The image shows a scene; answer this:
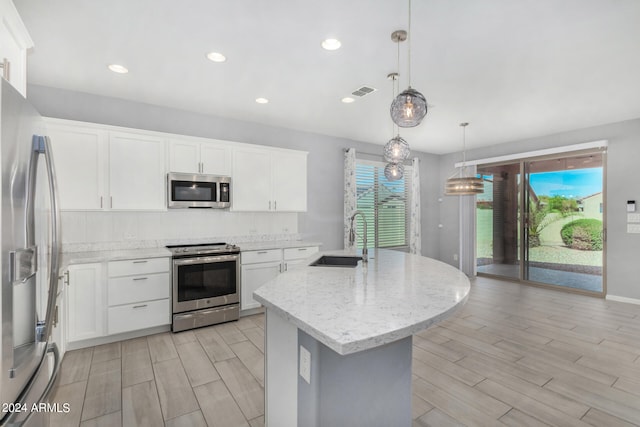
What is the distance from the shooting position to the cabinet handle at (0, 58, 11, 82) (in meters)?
1.68

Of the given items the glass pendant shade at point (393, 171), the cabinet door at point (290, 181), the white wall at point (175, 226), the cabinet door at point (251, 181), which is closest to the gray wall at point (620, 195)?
the glass pendant shade at point (393, 171)

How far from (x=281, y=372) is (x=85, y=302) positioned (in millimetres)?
2610

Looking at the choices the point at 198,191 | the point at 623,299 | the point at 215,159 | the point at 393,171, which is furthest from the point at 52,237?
the point at 623,299

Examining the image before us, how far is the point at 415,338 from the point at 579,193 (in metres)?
4.21

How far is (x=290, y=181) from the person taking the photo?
4715 millimetres

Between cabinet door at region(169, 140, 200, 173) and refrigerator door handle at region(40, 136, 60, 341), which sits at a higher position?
cabinet door at region(169, 140, 200, 173)

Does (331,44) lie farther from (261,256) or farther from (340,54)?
(261,256)

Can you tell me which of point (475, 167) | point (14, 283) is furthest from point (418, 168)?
point (14, 283)

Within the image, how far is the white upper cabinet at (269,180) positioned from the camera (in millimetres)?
4277

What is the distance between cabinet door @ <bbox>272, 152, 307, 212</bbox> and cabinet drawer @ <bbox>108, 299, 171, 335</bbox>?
6.38 feet

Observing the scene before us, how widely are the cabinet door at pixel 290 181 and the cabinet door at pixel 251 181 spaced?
127 mm

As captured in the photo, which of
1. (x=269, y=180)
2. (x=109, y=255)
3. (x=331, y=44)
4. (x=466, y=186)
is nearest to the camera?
(x=331, y=44)

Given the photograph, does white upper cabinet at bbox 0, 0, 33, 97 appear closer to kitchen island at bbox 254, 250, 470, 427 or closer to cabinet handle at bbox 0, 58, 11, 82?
cabinet handle at bbox 0, 58, 11, 82

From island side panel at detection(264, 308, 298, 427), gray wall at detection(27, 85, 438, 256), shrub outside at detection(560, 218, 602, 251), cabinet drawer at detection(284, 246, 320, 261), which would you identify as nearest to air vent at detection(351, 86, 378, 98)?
gray wall at detection(27, 85, 438, 256)
